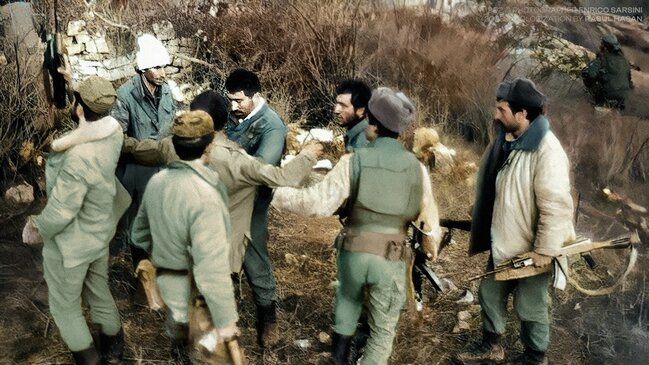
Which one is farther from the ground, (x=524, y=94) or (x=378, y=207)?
(x=524, y=94)

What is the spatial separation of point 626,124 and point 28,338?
5.87m

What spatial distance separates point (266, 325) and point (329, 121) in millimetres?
4115

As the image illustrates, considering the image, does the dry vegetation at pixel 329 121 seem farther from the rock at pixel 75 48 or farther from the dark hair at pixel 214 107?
the dark hair at pixel 214 107

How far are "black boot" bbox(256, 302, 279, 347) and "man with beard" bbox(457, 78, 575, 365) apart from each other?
3.65ft

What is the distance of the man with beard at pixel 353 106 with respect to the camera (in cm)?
327

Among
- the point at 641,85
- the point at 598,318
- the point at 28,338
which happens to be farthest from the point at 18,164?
the point at 641,85

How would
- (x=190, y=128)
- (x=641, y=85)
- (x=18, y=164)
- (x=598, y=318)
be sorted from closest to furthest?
(x=190, y=128), (x=598, y=318), (x=18, y=164), (x=641, y=85)

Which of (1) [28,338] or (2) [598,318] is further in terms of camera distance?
(2) [598,318]

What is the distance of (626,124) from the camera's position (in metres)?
6.41

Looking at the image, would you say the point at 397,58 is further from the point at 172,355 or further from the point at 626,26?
the point at 172,355

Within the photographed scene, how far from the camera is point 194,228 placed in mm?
2443

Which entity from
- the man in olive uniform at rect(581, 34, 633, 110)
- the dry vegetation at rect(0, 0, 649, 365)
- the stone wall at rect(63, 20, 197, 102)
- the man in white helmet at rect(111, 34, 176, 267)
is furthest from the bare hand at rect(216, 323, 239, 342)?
the man in olive uniform at rect(581, 34, 633, 110)

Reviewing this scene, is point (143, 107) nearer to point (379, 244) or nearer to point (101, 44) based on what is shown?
point (379, 244)

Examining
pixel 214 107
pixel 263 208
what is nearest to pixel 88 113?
pixel 214 107
